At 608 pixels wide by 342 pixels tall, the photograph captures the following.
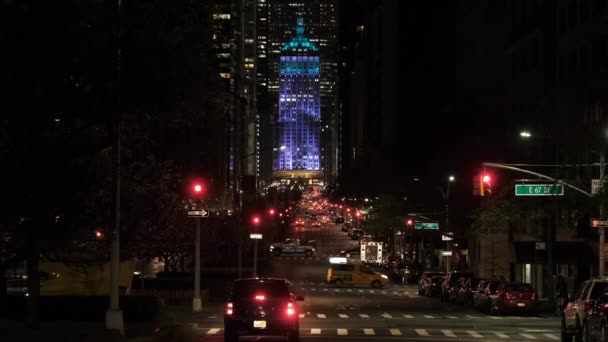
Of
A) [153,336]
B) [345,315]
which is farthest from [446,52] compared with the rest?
[153,336]

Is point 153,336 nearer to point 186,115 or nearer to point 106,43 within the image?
point 186,115

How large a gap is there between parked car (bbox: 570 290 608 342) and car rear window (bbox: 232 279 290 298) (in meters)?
7.47

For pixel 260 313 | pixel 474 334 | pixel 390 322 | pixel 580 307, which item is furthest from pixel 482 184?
pixel 260 313

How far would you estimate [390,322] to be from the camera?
1542 inches

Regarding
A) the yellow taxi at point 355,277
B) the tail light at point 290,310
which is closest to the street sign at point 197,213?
the tail light at point 290,310

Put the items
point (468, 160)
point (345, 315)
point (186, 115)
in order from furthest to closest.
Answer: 1. point (468, 160)
2. point (345, 315)
3. point (186, 115)

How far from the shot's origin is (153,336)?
1003 inches

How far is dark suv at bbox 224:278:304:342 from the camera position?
84.8 feet

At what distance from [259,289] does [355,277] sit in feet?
172

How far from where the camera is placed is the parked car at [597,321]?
70.8 feet

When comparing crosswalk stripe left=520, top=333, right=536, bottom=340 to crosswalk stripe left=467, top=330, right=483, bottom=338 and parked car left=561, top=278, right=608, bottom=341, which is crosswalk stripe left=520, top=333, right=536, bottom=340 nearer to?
crosswalk stripe left=467, top=330, right=483, bottom=338

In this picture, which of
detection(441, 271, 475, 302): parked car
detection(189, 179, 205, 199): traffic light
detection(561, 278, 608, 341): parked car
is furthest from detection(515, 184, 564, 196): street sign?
detection(441, 271, 475, 302): parked car

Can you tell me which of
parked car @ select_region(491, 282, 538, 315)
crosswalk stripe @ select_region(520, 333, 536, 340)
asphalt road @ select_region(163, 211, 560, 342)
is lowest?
asphalt road @ select_region(163, 211, 560, 342)

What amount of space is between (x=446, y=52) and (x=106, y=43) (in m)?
149
